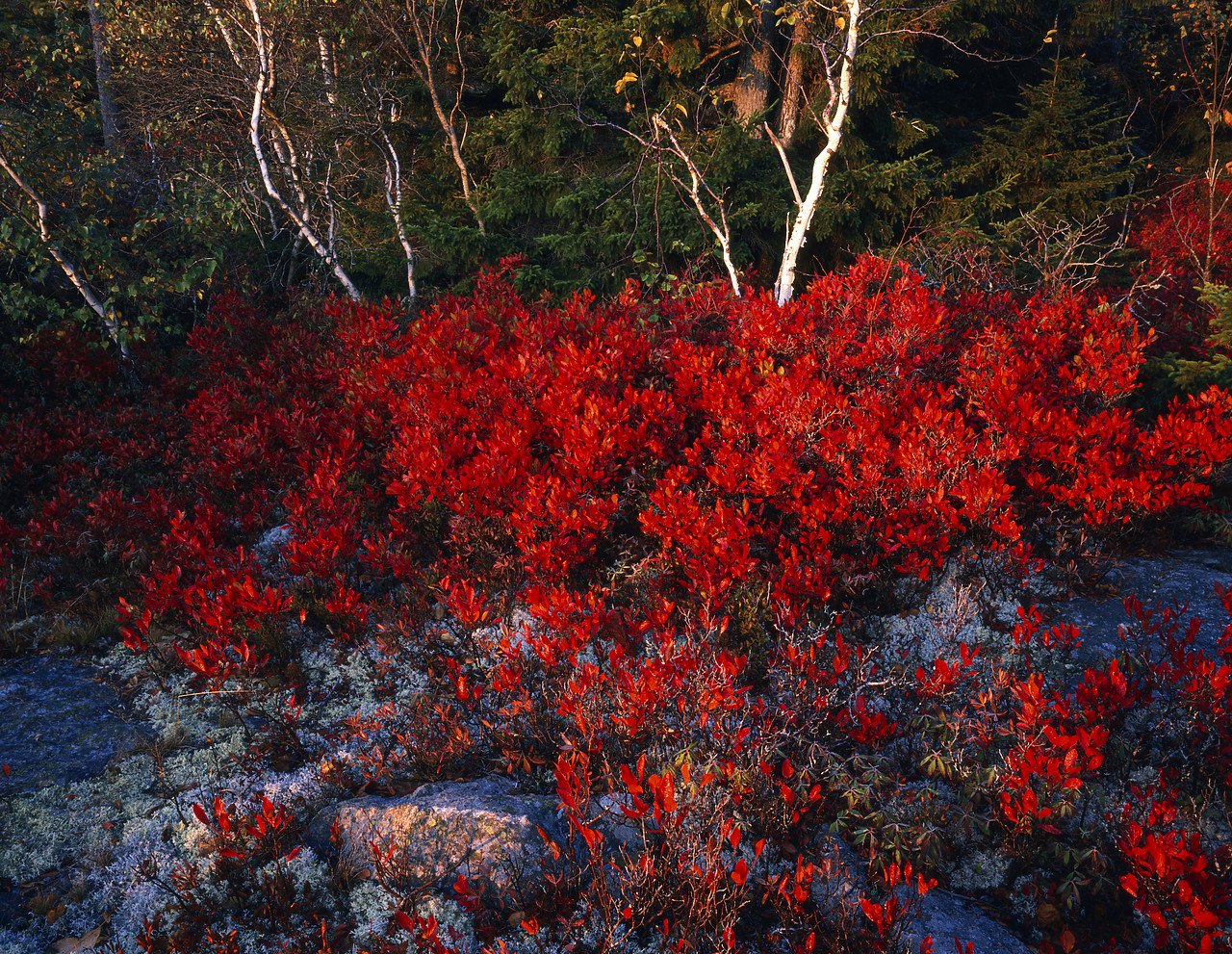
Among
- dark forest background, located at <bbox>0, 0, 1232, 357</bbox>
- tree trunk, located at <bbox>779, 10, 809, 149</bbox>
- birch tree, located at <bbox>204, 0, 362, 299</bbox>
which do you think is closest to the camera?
dark forest background, located at <bbox>0, 0, 1232, 357</bbox>

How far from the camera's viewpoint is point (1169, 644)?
2.93 meters

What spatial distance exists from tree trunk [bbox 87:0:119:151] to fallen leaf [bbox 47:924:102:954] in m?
11.5

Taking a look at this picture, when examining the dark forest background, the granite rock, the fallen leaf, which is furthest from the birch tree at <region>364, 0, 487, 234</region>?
the fallen leaf

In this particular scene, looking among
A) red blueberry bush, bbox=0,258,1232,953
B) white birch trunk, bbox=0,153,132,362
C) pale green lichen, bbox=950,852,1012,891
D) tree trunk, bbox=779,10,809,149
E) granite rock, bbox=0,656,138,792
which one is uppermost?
tree trunk, bbox=779,10,809,149

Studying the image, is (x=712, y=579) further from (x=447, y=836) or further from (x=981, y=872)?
(x=447, y=836)

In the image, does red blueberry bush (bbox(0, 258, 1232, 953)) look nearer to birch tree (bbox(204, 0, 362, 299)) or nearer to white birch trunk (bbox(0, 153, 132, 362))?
white birch trunk (bbox(0, 153, 132, 362))

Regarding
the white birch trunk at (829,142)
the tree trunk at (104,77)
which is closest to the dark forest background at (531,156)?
the tree trunk at (104,77)

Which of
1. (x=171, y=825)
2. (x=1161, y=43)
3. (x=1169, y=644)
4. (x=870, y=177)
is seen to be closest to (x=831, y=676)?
(x=1169, y=644)

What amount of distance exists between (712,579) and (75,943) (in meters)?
3.09

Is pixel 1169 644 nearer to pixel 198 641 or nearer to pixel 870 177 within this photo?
pixel 198 641

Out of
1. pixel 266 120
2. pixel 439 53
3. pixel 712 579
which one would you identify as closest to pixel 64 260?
pixel 266 120

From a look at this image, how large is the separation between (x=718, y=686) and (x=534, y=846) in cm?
95

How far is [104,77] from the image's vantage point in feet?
37.3

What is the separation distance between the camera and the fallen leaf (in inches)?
98.5
